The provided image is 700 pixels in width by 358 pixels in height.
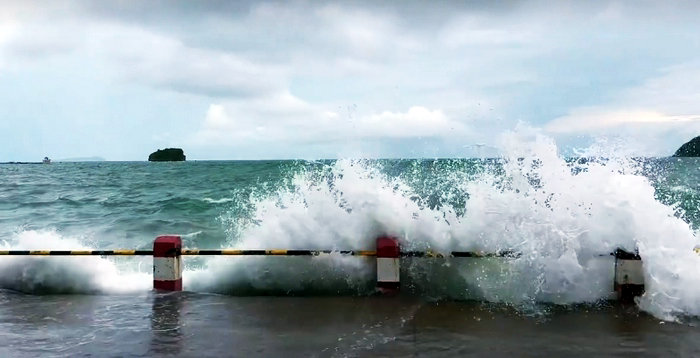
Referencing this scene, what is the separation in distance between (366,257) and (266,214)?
2.58 metres

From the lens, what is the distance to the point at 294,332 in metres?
6.86

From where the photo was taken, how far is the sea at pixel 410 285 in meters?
6.52

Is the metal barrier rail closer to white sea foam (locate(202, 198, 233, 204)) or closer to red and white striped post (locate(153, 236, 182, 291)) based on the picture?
red and white striped post (locate(153, 236, 182, 291))

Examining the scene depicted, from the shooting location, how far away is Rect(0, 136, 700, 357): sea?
21.4 ft

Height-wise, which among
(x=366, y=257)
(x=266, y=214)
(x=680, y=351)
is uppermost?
(x=266, y=214)

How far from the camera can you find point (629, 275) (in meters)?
8.26

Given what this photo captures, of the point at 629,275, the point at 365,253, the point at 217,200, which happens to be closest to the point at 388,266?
the point at 365,253

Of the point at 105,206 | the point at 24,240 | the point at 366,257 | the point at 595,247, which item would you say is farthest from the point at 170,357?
the point at 105,206

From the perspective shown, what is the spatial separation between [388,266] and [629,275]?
3.46 meters

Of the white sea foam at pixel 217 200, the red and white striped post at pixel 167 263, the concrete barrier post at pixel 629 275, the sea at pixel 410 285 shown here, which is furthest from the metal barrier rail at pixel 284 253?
the white sea foam at pixel 217 200

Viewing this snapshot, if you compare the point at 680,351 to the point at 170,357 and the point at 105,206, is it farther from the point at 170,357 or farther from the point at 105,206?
the point at 105,206

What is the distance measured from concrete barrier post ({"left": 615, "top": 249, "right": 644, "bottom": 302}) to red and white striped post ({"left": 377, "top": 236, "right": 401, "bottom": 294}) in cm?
321

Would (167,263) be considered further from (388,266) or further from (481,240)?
(481,240)

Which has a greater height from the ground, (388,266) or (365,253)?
(365,253)
